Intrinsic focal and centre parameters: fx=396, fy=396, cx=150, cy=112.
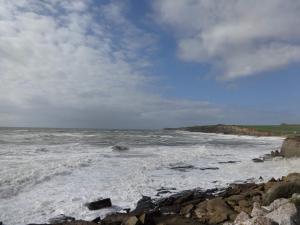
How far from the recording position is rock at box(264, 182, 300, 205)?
10.2 meters

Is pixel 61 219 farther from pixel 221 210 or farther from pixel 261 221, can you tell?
pixel 261 221

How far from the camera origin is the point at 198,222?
9.40 meters

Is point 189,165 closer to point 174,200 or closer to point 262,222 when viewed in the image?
point 174,200

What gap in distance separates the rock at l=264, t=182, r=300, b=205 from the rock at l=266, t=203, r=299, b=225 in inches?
87.4

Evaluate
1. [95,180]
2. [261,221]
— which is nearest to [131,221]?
[261,221]

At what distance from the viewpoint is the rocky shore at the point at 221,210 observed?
7.88 m

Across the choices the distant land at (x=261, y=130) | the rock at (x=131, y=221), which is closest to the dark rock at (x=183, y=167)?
the rock at (x=131, y=221)

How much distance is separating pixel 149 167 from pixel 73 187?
21.6ft

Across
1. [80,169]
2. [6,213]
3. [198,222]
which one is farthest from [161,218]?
[80,169]

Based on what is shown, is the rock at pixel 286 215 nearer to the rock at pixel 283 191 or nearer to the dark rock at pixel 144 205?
the rock at pixel 283 191

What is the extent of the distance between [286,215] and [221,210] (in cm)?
257

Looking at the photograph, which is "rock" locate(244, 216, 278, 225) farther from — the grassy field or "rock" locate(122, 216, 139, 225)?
the grassy field

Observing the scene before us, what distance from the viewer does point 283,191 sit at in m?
10.4

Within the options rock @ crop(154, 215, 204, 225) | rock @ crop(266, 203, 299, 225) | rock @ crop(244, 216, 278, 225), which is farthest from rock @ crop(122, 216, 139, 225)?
rock @ crop(266, 203, 299, 225)
